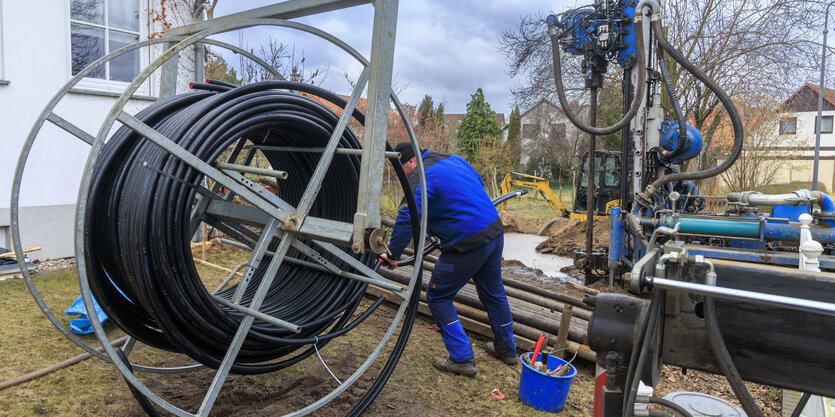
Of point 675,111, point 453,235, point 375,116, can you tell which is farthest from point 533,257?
point 375,116

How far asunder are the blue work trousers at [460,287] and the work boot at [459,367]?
39 millimetres

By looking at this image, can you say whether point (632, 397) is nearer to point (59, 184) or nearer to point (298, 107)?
point (298, 107)

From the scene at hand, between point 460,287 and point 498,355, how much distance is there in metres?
0.75

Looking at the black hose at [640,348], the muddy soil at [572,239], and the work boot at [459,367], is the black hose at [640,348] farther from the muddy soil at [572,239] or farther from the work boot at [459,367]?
the muddy soil at [572,239]

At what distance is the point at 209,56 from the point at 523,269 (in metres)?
6.19

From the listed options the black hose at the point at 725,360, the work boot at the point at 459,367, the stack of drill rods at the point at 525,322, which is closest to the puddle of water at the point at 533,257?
the stack of drill rods at the point at 525,322

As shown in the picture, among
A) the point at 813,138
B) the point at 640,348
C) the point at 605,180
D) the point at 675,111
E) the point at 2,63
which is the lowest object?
the point at 640,348

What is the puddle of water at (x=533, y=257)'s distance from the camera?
353 inches

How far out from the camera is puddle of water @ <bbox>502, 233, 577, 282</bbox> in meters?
8.97

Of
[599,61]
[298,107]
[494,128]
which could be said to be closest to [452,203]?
[298,107]

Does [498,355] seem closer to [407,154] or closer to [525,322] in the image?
[525,322]

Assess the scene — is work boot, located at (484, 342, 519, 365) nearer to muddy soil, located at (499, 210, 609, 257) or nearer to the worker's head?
the worker's head

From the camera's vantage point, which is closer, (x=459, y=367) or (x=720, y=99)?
(x=459, y=367)

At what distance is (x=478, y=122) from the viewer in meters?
32.8
